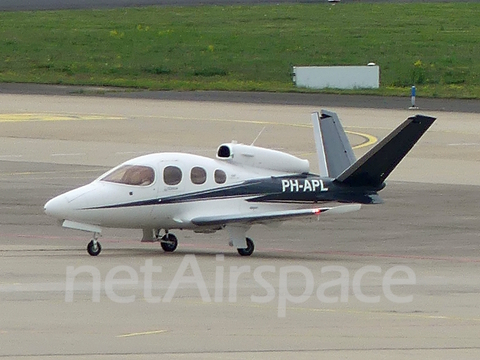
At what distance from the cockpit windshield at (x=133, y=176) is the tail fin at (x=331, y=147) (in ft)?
13.6

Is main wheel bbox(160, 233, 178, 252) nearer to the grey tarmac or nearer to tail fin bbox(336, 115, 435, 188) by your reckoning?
the grey tarmac

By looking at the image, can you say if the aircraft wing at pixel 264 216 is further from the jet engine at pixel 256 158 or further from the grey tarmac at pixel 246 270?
the jet engine at pixel 256 158

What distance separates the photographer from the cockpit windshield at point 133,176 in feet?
75.3

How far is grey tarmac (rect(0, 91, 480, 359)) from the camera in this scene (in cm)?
1392

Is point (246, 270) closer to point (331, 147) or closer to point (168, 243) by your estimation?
point (168, 243)

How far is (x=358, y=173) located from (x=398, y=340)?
9.91 meters

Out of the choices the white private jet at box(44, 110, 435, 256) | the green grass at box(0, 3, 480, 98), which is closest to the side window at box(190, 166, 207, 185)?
the white private jet at box(44, 110, 435, 256)

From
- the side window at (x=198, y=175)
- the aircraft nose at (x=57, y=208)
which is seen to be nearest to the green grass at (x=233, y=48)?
the side window at (x=198, y=175)

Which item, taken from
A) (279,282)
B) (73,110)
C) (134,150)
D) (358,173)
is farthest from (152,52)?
(279,282)

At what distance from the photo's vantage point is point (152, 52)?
73.4 metres

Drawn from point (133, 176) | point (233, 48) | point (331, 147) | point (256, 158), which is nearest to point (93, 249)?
point (133, 176)

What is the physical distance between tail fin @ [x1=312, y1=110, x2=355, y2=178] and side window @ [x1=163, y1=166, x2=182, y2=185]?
11.8 feet

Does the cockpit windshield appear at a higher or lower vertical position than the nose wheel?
higher

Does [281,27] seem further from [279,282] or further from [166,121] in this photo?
[279,282]
